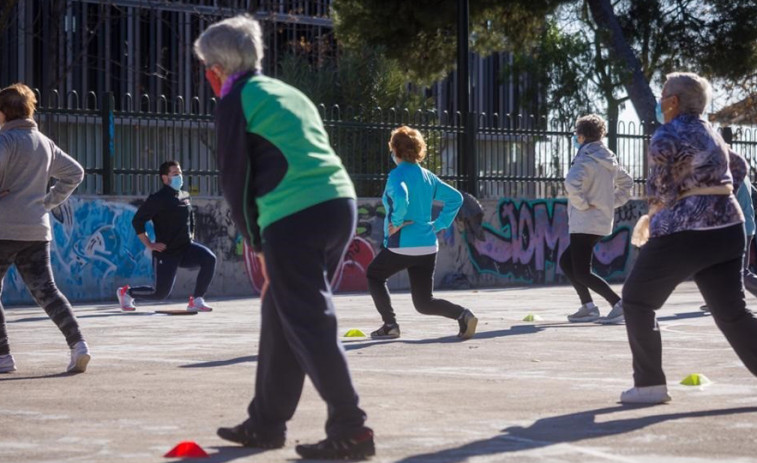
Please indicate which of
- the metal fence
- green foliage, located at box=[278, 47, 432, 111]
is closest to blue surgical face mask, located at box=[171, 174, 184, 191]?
the metal fence

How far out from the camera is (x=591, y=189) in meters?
12.5

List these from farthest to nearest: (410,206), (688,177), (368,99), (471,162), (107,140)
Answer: (368,99)
(471,162)
(107,140)
(410,206)
(688,177)

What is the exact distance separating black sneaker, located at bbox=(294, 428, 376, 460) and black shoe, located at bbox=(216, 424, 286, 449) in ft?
0.91

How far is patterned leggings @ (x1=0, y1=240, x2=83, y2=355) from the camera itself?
28.0 ft

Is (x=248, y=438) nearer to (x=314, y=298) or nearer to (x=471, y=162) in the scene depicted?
(x=314, y=298)

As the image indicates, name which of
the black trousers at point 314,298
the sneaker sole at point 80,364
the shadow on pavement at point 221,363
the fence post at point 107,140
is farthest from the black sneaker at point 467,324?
the fence post at point 107,140

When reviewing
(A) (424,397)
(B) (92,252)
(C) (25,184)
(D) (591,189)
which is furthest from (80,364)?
(B) (92,252)

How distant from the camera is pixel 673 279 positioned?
6789 millimetres

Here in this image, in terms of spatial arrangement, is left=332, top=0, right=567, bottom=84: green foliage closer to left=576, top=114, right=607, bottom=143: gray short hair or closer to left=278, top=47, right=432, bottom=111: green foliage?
left=278, top=47, right=432, bottom=111: green foliage

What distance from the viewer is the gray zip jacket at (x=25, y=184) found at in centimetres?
841

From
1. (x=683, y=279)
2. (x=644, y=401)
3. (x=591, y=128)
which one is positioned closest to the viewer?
(x=683, y=279)

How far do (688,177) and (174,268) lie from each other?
8.58 meters

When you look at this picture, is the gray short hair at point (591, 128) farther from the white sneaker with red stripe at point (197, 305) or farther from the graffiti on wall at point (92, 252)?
the graffiti on wall at point (92, 252)

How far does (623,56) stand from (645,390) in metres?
25.4
